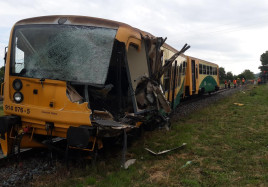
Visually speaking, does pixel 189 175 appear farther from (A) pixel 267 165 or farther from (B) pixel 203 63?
(B) pixel 203 63

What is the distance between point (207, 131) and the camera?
23.2ft

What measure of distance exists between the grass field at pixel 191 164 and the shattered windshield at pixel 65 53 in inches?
65.9

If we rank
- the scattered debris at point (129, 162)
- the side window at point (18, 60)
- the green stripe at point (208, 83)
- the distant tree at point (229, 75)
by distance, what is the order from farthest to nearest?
the distant tree at point (229, 75) → the green stripe at point (208, 83) → the side window at point (18, 60) → the scattered debris at point (129, 162)

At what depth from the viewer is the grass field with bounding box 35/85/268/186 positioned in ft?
12.7

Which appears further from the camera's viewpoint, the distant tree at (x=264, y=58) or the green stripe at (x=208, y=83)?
the distant tree at (x=264, y=58)

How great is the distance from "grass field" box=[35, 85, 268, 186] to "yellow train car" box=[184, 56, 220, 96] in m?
6.66

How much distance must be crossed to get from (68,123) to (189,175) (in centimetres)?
221

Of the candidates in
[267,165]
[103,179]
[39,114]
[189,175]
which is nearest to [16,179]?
[39,114]

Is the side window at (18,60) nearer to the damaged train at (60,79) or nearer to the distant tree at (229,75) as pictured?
the damaged train at (60,79)

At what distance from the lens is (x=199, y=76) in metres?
15.5

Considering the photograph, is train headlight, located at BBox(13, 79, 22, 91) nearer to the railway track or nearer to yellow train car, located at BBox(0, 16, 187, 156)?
yellow train car, located at BBox(0, 16, 187, 156)

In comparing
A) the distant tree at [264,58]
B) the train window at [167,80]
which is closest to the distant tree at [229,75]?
the distant tree at [264,58]

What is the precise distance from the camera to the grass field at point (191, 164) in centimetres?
388

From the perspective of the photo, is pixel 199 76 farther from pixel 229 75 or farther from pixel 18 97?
pixel 229 75
